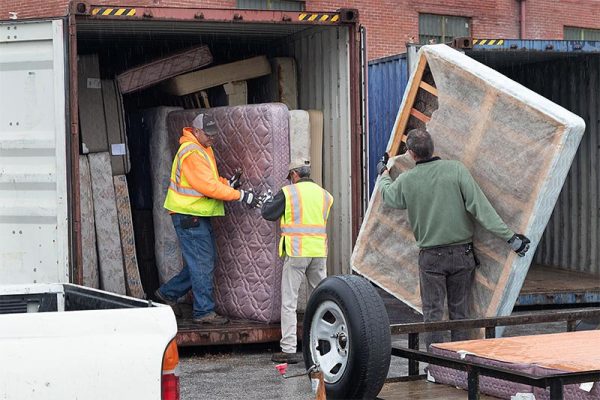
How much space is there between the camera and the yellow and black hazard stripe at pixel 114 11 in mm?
8461

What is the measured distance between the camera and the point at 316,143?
9695 mm

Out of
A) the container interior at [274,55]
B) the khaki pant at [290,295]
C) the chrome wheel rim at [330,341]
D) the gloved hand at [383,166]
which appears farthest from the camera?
the container interior at [274,55]

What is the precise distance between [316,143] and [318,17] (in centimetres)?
119

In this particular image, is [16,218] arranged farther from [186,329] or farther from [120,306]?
[120,306]

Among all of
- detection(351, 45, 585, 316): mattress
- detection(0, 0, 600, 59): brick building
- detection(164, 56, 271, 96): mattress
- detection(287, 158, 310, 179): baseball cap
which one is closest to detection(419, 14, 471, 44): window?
detection(0, 0, 600, 59): brick building

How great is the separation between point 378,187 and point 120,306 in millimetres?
3716

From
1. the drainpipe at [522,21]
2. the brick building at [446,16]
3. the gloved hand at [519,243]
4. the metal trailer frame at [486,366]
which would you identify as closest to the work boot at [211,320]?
the gloved hand at [519,243]

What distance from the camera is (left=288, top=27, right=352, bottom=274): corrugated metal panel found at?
9461mm

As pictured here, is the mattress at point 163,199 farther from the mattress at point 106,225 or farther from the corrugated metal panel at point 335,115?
the corrugated metal panel at point 335,115

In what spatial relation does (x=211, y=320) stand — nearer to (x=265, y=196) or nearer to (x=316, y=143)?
(x=265, y=196)

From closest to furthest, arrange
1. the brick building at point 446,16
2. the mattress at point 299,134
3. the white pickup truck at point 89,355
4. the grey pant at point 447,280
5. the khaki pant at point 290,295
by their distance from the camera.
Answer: the white pickup truck at point 89,355 < the grey pant at point 447,280 < the khaki pant at point 290,295 < the mattress at point 299,134 < the brick building at point 446,16

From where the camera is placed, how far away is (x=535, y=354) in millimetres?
4598

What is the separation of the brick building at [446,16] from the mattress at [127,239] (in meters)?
9.70

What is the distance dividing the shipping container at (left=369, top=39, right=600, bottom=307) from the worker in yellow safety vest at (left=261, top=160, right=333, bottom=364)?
2.91 meters
